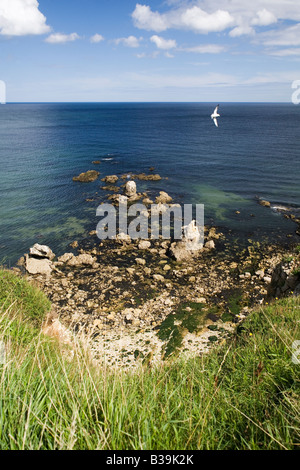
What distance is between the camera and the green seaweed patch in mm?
16844

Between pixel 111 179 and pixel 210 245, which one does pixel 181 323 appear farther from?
pixel 111 179

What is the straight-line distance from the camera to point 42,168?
58.2 meters

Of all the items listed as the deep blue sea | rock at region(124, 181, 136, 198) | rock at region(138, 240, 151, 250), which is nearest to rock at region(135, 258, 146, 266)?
rock at region(138, 240, 151, 250)

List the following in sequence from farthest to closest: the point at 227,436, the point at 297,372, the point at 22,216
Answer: the point at 22,216
the point at 297,372
the point at 227,436

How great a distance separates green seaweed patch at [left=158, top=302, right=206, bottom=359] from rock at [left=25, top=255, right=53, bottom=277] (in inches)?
467

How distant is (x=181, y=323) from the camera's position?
18.1m

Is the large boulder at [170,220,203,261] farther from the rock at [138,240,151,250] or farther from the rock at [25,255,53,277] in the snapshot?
the rock at [25,255,53,277]

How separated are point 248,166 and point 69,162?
41583mm

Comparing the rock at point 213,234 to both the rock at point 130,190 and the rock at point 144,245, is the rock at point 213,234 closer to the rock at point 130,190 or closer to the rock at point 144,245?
the rock at point 144,245

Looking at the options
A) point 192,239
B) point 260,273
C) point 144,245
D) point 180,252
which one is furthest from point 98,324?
point 260,273

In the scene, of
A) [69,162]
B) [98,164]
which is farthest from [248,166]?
[69,162]

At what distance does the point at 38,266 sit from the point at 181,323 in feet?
45.1
